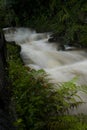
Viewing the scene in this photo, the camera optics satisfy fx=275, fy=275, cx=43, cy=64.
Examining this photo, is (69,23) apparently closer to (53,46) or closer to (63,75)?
(53,46)

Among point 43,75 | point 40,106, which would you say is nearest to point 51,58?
point 43,75

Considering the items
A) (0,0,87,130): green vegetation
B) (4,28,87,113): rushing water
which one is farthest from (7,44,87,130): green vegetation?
(4,28,87,113): rushing water

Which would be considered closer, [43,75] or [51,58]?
[43,75]

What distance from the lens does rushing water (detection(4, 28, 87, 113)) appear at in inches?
269

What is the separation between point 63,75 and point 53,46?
317 centimetres

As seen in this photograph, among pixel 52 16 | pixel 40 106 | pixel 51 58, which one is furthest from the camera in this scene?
pixel 52 16

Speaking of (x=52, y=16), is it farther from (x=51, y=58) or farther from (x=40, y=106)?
(x=40, y=106)

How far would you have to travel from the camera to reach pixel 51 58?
28.8 ft

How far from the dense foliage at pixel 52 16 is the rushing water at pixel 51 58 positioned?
0.55 metres

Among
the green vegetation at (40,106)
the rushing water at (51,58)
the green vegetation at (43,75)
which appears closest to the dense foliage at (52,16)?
the green vegetation at (43,75)

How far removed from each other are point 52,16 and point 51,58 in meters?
3.76

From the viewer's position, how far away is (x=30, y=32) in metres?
12.2

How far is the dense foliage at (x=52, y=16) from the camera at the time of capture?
990 centimetres

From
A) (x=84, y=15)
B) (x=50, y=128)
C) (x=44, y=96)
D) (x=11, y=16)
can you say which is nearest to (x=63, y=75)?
(x=44, y=96)
